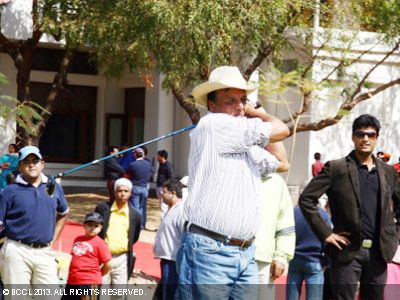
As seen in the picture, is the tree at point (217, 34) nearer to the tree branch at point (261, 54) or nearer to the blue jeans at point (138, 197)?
the tree branch at point (261, 54)

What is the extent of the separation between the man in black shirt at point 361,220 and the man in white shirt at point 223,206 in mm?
1801

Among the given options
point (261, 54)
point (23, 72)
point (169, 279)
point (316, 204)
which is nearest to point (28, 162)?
point (169, 279)

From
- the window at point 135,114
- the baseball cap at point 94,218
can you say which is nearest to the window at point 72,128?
the window at point 135,114

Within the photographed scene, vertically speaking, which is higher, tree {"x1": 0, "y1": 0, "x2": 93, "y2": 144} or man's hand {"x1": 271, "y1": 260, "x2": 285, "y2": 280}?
tree {"x1": 0, "y1": 0, "x2": 93, "y2": 144}

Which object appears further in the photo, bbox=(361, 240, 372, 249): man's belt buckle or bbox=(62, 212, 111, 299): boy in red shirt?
bbox=(62, 212, 111, 299): boy in red shirt

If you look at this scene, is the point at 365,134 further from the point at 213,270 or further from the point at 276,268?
the point at 213,270

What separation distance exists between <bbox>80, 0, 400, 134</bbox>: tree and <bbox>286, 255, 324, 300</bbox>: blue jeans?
608cm

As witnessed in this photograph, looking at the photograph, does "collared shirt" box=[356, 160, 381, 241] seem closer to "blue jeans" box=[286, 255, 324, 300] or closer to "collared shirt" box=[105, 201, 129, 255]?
"blue jeans" box=[286, 255, 324, 300]

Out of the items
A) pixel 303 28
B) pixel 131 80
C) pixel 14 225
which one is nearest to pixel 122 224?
pixel 14 225

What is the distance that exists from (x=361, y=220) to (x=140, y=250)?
384 inches

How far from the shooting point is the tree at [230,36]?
1641cm

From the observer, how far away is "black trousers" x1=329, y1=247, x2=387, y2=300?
7.35m

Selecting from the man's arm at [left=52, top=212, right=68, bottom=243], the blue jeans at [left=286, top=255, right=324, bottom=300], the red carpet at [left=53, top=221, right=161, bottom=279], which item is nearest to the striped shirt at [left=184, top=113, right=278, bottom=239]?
the man's arm at [left=52, top=212, right=68, bottom=243]

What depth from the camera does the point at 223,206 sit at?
5.54 m
